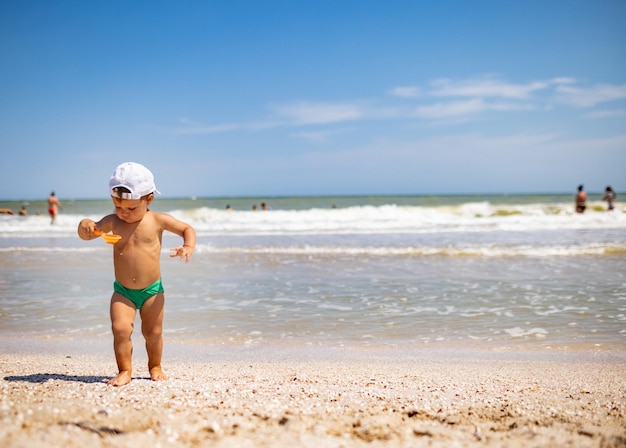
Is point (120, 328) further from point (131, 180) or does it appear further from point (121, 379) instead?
point (131, 180)

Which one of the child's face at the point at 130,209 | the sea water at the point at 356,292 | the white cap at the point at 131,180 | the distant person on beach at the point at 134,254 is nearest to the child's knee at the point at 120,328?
the distant person on beach at the point at 134,254

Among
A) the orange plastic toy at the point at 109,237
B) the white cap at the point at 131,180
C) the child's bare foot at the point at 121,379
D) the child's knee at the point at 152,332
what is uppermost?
the white cap at the point at 131,180

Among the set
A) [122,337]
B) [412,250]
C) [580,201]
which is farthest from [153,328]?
[580,201]

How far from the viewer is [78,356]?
15.2 ft

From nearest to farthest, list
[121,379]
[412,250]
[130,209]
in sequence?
[121,379] < [130,209] < [412,250]

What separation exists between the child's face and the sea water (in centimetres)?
209

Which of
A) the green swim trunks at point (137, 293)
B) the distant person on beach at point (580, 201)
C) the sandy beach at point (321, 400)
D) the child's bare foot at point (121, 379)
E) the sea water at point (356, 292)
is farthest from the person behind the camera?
the distant person on beach at point (580, 201)

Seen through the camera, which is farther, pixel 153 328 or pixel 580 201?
pixel 580 201

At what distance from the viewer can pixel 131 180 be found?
3414 mm

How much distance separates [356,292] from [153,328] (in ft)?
A: 14.9

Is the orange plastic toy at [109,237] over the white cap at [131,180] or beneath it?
beneath

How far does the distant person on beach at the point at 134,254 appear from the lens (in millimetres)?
3436

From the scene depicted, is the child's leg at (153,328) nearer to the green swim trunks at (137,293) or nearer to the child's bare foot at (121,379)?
the green swim trunks at (137,293)

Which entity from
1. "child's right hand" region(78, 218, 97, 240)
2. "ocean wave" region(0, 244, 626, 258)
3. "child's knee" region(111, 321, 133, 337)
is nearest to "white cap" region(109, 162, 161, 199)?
"child's right hand" region(78, 218, 97, 240)
